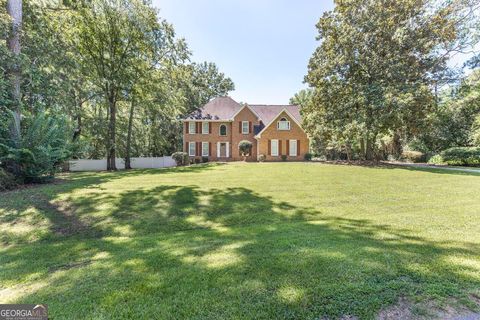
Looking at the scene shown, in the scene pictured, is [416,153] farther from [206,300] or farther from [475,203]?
[206,300]

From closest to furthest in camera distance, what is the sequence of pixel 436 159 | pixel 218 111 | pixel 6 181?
pixel 6 181 → pixel 436 159 → pixel 218 111

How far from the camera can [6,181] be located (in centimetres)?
858

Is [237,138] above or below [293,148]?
above

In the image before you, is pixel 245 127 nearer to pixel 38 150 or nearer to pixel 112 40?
pixel 112 40

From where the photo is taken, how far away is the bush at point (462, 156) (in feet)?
58.3

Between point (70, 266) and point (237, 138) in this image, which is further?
point (237, 138)

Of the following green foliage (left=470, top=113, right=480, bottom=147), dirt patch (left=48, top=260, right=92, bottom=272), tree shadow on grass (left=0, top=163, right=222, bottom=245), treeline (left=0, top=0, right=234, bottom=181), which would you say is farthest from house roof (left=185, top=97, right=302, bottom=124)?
dirt patch (left=48, top=260, right=92, bottom=272)

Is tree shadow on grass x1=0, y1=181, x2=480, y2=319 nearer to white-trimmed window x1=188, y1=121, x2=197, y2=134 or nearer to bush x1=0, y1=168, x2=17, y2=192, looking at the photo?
bush x1=0, y1=168, x2=17, y2=192

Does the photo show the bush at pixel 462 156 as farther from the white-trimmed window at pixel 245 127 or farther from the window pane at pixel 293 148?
the white-trimmed window at pixel 245 127

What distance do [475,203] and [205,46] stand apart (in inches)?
712

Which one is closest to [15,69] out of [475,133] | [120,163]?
[120,163]

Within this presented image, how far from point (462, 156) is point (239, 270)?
23.1 m

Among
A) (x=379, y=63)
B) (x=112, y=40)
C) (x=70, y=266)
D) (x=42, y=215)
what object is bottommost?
(x=70, y=266)

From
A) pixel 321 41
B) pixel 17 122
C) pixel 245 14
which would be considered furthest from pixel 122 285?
pixel 321 41
